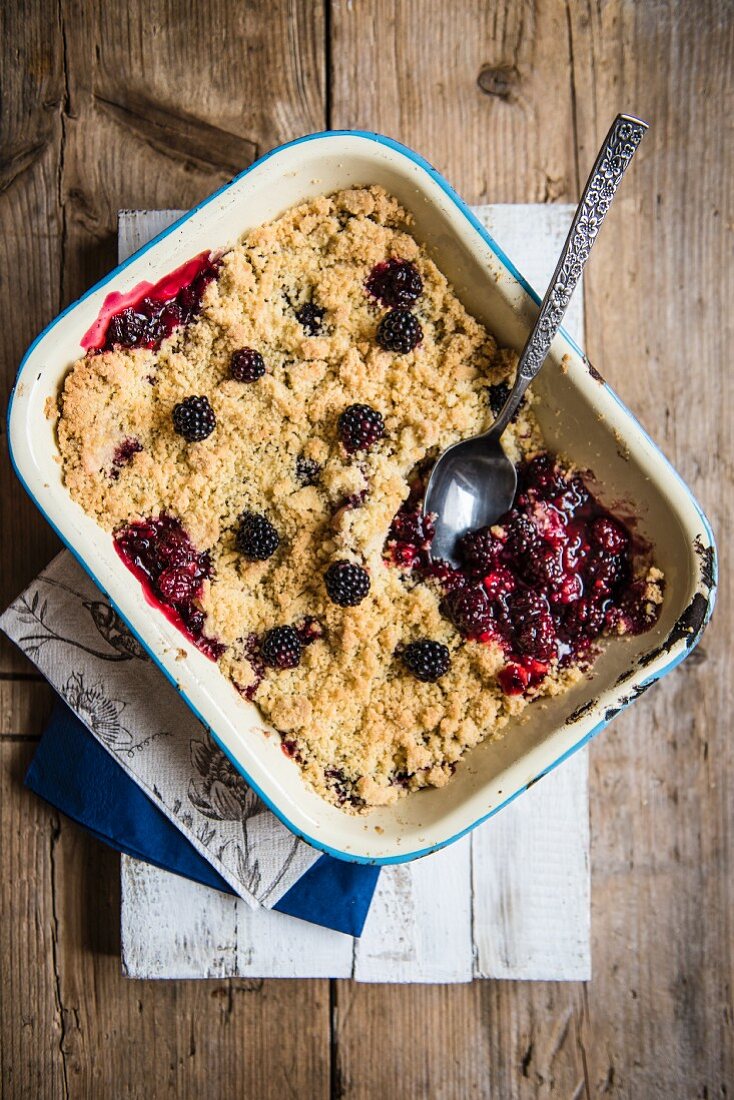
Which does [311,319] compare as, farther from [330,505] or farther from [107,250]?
[107,250]

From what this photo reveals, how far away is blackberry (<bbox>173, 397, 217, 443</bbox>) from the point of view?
1301 mm

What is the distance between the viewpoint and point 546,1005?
5.44ft

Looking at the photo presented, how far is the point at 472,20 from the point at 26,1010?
6.89ft

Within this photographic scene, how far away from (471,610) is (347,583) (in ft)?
0.68

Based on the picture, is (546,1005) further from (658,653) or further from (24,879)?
(24,879)

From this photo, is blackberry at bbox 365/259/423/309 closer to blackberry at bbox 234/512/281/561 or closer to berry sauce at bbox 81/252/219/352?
berry sauce at bbox 81/252/219/352

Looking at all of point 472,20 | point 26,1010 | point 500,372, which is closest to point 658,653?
point 500,372

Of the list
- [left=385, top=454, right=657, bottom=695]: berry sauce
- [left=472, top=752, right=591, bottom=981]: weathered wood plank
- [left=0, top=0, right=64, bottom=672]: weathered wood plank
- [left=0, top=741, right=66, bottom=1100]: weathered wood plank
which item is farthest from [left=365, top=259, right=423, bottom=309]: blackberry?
[left=0, top=741, right=66, bottom=1100]: weathered wood plank

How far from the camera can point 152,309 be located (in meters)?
1.35

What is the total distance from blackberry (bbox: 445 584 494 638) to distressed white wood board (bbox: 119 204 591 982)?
0.41 metres

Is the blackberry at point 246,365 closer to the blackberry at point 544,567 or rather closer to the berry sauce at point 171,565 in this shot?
the berry sauce at point 171,565

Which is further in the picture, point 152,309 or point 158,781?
point 158,781

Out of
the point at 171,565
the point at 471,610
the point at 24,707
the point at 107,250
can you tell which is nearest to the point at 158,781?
the point at 24,707

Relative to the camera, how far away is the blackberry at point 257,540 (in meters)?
1.31
